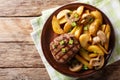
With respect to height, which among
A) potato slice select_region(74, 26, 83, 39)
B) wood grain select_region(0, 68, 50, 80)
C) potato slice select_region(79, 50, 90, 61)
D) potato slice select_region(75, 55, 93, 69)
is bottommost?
wood grain select_region(0, 68, 50, 80)

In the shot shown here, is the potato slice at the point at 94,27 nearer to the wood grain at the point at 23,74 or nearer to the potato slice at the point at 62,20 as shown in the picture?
the potato slice at the point at 62,20

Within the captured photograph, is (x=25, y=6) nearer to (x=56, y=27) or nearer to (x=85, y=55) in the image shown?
(x=56, y=27)

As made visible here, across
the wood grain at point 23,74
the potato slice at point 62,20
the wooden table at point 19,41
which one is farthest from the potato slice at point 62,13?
the wood grain at point 23,74

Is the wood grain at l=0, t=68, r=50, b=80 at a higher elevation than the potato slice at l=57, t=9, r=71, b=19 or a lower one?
lower

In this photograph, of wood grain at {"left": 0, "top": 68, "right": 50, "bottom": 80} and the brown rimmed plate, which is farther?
wood grain at {"left": 0, "top": 68, "right": 50, "bottom": 80}

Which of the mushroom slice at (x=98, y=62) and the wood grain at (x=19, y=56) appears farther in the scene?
the wood grain at (x=19, y=56)

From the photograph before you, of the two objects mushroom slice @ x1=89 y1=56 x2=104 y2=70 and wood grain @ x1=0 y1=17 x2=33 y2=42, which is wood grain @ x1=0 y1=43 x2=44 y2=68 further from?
mushroom slice @ x1=89 y1=56 x2=104 y2=70

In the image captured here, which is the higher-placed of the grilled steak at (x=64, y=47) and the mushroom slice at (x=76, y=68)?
the grilled steak at (x=64, y=47)

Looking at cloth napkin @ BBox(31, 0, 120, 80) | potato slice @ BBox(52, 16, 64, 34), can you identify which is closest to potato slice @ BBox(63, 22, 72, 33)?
potato slice @ BBox(52, 16, 64, 34)
